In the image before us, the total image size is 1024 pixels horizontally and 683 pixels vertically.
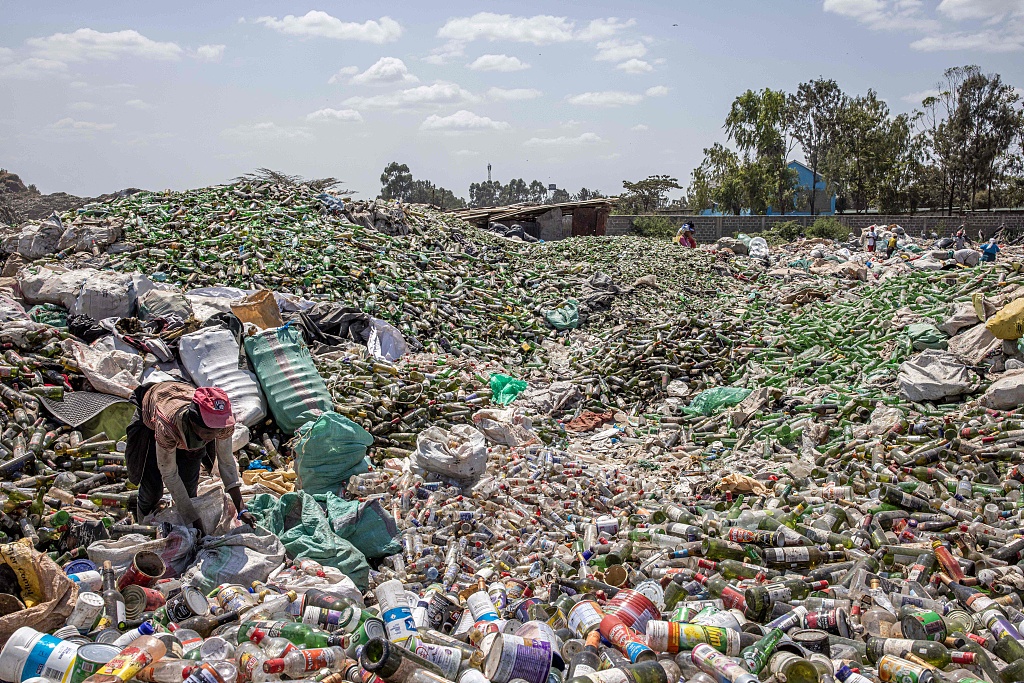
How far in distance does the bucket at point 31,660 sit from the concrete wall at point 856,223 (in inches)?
1166

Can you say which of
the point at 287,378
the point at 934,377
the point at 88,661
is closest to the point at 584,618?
the point at 88,661

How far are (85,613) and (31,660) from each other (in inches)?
24.4

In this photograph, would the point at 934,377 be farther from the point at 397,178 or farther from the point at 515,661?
the point at 397,178

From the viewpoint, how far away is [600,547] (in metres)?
5.46

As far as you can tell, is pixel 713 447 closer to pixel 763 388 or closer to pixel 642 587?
pixel 763 388

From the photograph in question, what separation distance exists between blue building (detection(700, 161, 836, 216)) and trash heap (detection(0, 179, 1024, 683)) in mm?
31947

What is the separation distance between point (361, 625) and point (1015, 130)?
4679 centimetres

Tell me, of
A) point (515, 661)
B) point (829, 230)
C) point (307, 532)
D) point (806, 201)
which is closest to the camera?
point (515, 661)

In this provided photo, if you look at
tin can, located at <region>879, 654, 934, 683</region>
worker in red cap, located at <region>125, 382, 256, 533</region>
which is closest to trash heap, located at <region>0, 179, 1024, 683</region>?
tin can, located at <region>879, 654, 934, 683</region>

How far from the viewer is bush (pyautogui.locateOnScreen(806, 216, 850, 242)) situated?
92.9 feet

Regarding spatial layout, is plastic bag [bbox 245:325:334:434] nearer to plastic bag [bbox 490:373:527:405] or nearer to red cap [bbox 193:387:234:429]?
plastic bag [bbox 490:373:527:405]

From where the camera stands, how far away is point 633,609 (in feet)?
13.2

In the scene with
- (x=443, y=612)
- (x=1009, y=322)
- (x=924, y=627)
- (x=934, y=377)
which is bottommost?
(x=443, y=612)

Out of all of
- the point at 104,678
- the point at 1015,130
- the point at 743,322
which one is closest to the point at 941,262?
the point at 743,322
